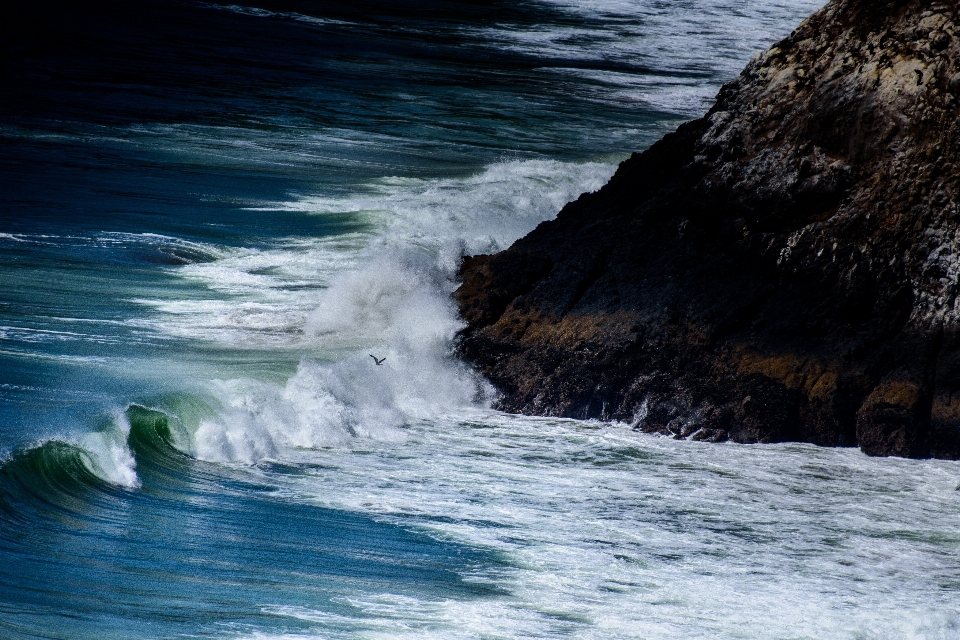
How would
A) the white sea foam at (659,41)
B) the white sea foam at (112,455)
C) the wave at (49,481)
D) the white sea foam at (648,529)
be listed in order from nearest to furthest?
the white sea foam at (648,529)
the wave at (49,481)
the white sea foam at (112,455)
the white sea foam at (659,41)

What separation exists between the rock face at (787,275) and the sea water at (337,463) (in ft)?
1.06

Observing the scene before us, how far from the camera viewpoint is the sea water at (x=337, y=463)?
645 centimetres

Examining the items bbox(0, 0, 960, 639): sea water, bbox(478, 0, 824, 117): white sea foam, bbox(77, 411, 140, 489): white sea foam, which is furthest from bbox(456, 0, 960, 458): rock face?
bbox(478, 0, 824, 117): white sea foam

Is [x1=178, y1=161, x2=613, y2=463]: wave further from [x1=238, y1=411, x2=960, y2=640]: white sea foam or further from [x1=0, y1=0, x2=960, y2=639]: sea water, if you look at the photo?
[x1=238, y1=411, x2=960, y2=640]: white sea foam

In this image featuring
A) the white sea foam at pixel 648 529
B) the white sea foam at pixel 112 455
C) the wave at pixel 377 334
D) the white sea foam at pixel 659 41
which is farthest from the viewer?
the white sea foam at pixel 659 41

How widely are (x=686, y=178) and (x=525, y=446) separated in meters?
2.70

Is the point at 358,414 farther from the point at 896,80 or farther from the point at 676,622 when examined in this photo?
the point at 896,80

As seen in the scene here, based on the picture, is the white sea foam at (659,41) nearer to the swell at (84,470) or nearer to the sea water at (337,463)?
the sea water at (337,463)

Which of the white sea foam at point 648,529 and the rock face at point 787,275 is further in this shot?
the rock face at point 787,275

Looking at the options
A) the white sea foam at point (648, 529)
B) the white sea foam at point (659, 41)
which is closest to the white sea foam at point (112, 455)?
the white sea foam at point (648, 529)

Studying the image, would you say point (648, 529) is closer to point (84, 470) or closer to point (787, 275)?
point (787, 275)

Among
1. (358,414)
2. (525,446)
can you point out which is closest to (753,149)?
(525,446)

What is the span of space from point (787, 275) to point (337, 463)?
3.59m

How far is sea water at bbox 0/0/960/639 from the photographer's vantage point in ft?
21.2
